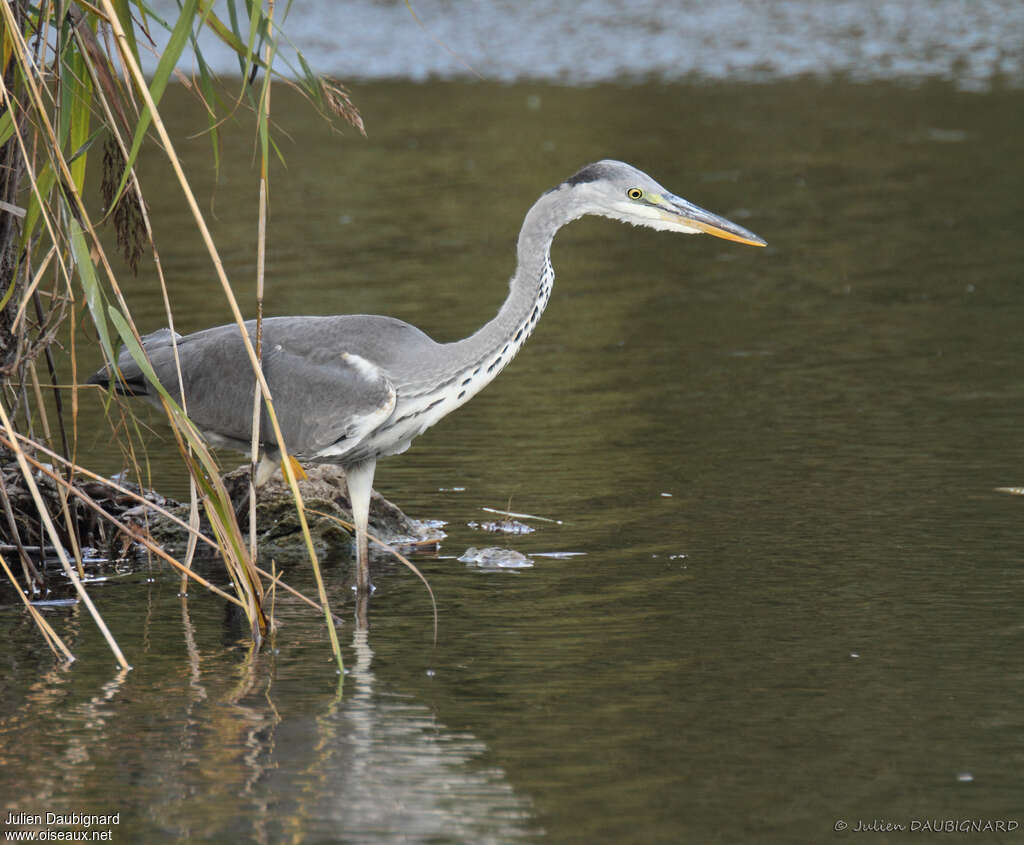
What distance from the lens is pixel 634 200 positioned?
7156mm

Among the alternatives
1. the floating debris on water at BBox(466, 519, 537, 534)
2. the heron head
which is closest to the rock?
the floating debris on water at BBox(466, 519, 537, 534)

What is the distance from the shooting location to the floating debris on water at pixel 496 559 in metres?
7.66

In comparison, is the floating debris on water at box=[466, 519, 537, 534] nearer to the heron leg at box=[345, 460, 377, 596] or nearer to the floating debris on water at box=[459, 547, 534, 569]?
the floating debris on water at box=[459, 547, 534, 569]

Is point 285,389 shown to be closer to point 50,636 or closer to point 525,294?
point 525,294

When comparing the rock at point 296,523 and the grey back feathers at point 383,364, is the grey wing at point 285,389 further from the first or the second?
the rock at point 296,523

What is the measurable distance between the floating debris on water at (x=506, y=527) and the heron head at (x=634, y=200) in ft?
5.62

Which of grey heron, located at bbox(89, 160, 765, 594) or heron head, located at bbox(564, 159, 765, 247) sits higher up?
heron head, located at bbox(564, 159, 765, 247)

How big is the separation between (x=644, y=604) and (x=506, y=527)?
1298mm

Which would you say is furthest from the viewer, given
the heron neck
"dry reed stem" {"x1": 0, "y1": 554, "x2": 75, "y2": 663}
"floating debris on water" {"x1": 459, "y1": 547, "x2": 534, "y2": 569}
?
"floating debris on water" {"x1": 459, "y1": 547, "x2": 534, "y2": 569}

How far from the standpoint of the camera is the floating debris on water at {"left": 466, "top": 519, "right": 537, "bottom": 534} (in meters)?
8.16

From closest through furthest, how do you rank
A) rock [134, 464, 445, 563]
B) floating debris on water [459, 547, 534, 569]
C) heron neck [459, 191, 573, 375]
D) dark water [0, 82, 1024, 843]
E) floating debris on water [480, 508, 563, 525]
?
dark water [0, 82, 1024, 843] < heron neck [459, 191, 573, 375] < floating debris on water [459, 547, 534, 569] < rock [134, 464, 445, 563] < floating debris on water [480, 508, 563, 525]

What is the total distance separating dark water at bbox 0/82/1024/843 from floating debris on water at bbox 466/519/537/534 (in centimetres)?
12

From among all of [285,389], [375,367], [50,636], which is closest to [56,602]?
[50,636]

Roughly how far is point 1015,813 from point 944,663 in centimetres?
135
